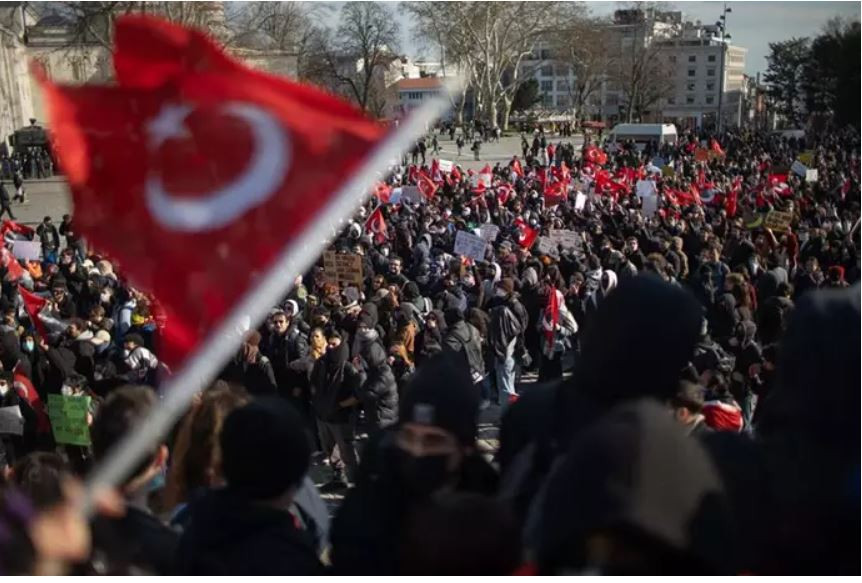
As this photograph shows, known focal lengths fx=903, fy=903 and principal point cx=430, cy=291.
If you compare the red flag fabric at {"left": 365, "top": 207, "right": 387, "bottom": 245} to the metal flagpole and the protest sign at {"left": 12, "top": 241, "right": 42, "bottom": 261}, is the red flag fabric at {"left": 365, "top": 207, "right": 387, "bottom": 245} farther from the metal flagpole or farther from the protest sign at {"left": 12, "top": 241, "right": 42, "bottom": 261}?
the metal flagpole

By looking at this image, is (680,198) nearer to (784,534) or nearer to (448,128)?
(784,534)

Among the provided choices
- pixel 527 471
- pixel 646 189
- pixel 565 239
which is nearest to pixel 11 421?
pixel 527 471

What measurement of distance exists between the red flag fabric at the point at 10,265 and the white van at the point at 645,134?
107 ft

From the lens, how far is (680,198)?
54.1ft

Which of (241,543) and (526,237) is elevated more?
(241,543)

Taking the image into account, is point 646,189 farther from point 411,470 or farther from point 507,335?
point 411,470

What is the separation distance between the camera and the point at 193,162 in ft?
7.96

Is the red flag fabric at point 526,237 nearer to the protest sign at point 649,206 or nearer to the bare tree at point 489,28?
the protest sign at point 649,206

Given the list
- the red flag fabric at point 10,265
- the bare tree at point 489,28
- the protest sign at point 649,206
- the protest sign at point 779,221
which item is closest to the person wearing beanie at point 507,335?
the protest sign at point 779,221

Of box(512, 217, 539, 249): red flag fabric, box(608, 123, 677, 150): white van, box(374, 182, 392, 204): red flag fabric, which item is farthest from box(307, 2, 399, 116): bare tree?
box(512, 217, 539, 249): red flag fabric

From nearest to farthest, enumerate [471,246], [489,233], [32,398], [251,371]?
1. [32,398]
2. [251,371]
3. [471,246]
4. [489,233]

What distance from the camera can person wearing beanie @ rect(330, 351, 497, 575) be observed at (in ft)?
8.03

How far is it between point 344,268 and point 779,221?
6.25 m

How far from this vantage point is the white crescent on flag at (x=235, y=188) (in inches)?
93.4
